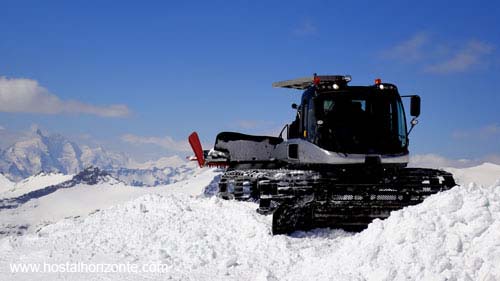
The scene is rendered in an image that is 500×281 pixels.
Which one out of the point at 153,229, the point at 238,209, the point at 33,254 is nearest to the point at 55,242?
the point at 33,254

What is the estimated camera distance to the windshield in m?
11.6

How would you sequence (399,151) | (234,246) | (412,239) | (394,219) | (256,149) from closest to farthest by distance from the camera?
(412,239)
(394,219)
(234,246)
(399,151)
(256,149)

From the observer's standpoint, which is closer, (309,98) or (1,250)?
(1,250)

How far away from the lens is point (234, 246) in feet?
31.2

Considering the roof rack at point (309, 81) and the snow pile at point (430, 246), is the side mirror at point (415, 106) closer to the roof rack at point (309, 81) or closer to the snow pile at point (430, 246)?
the roof rack at point (309, 81)

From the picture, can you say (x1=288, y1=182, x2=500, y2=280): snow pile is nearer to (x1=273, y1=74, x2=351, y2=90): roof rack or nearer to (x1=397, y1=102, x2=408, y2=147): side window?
(x1=397, y1=102, x2=408, y2=147): side window

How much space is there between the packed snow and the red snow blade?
378 cm

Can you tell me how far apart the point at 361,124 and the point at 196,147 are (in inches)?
270

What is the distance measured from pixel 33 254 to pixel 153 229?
2.43 meters

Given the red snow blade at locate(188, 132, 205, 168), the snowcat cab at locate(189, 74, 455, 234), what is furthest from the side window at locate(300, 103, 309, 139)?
the red snow blade at locate(188, 132, 205, 168)

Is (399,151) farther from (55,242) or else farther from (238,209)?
(55,242)

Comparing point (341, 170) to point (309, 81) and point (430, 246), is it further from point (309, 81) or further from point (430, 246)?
point (430, 246)

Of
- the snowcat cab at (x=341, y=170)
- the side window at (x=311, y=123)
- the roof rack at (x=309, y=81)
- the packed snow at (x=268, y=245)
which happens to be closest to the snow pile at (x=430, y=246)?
the packed snow at (x=268, y=245)

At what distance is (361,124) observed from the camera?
11805 millimetres
